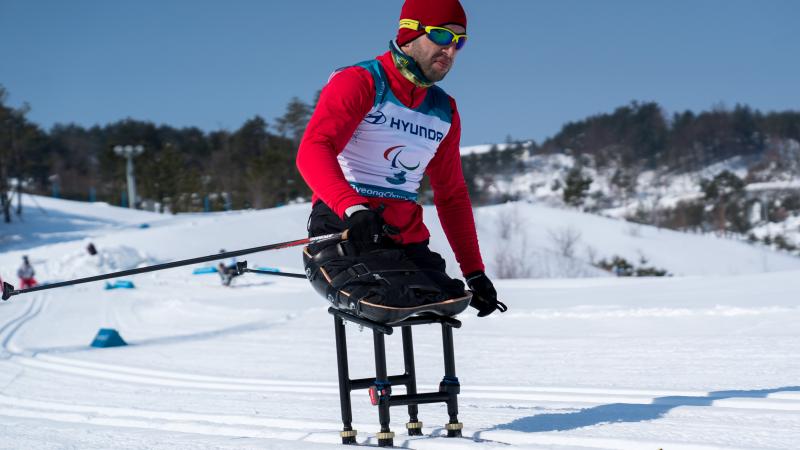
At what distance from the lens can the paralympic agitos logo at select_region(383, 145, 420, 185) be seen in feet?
11.0

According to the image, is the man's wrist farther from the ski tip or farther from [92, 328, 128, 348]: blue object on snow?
[92, 328, 128, 348]: blue object on snow

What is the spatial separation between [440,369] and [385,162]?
4.52m

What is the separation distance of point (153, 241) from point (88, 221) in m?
17.9

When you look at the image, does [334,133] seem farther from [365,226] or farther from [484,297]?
[484,297]

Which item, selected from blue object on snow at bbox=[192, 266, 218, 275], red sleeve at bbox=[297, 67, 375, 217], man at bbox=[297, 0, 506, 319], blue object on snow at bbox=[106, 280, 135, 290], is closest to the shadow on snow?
man at bbox=[297, 0, 506, 319]

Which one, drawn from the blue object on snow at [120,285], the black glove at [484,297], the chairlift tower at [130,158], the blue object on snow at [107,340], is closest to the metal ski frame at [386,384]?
the black glove at [484,297]

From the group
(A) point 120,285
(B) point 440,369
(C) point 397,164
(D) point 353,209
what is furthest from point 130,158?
(D) point 353,209

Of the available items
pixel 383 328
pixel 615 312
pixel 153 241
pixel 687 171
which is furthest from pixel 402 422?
pixel 687 171

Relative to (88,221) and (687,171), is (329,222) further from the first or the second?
(687,171)

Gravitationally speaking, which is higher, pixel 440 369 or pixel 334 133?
pixel 334 133

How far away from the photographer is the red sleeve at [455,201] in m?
3.66

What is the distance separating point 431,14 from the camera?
324 cm

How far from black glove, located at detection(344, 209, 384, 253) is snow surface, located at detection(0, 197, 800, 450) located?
84 cm

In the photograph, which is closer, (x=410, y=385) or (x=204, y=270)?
(x=410, y=385)
